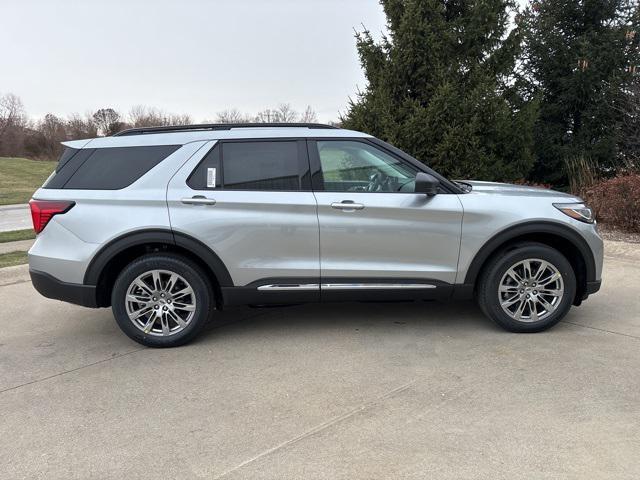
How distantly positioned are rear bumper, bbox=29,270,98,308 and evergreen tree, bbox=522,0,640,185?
1155 cm

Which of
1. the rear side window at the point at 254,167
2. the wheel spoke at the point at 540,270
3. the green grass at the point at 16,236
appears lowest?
the green grass at the point at 16,236

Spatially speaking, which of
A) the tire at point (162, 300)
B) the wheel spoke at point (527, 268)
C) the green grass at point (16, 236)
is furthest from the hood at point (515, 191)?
the green grass at point (16, 236)

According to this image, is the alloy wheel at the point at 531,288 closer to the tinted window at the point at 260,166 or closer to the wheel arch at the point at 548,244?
the wheel arch at the point at 548,244

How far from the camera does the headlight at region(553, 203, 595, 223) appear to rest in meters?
4.28

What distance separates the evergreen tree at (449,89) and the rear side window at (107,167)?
20.1ft

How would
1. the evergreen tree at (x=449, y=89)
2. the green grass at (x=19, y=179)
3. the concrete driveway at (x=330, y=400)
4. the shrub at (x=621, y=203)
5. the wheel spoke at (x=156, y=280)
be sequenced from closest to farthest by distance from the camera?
the concrete driveway at (x=330, y=400) < the wheel spoke at (x=156, y=280) < the shrub at (x=621, y=203) < the evergreen tree at (x=449, y=89) < the green grass at (x=19, y=179)

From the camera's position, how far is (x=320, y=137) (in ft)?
14.1

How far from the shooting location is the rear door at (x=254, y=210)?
13.5 ft

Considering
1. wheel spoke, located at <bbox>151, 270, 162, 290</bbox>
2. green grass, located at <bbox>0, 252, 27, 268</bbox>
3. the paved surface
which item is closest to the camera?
wheel spoke, located at <bbox>151, 270, 162, 290</bbox>

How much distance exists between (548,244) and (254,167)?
265 centimetres

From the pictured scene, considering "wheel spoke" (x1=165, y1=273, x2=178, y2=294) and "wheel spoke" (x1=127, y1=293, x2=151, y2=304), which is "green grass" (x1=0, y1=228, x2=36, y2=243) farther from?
"wheel spoke" (x1=165, y1=273, x2=178, y2=294)

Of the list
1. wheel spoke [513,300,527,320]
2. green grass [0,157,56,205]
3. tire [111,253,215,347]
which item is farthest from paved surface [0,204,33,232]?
wheel spoke [513,300,527,320]

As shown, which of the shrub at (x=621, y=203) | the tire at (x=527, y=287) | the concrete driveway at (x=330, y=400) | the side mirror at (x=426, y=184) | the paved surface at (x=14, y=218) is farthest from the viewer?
the paved surface at (x=14, y=218)

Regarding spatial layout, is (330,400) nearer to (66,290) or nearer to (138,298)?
(138,298)
